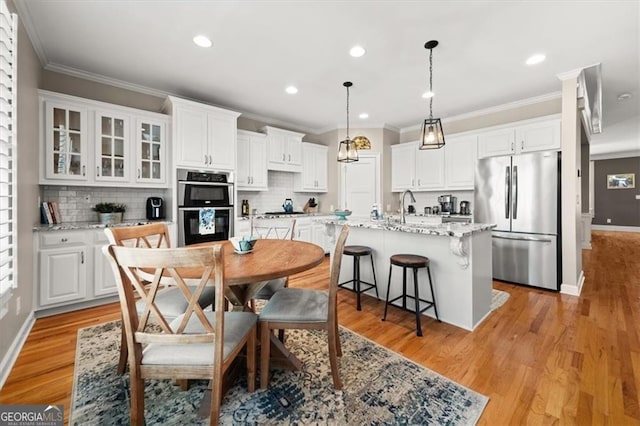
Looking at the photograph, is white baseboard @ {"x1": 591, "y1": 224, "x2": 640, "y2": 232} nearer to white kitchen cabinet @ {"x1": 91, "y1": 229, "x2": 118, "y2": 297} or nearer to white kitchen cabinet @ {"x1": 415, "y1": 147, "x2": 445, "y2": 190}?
white kitchen cabinet @ {"x1": 415, "y1": 147, "x2": 445, "y2": 190}

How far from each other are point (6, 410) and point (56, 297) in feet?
5.44

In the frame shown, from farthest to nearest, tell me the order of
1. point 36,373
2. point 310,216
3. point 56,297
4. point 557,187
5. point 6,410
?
1. point 310,216
2. point 557,187
3. point 56,297
4. point 36,373
5. point 6,410

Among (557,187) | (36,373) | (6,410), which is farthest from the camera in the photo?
(557,187)

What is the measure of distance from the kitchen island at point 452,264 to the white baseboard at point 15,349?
9.54 feet

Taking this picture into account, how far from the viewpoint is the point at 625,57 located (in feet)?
9.82

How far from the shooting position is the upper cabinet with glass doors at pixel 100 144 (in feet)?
9.67

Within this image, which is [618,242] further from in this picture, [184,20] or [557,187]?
[184,20]

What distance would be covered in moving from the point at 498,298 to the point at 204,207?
12.6ft

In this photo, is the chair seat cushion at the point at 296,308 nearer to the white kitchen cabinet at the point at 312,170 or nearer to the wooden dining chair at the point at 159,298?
the wooden dining chair at the point at 159,298

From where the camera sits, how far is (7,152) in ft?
6.12

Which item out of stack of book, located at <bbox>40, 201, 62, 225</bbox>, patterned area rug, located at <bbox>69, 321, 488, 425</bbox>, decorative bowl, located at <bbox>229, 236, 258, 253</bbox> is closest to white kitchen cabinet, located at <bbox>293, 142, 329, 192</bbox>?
stack of book, located at <bbox>40, 201, 62, 225</bbox>

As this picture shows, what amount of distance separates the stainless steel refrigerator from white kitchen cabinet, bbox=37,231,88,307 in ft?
16.3

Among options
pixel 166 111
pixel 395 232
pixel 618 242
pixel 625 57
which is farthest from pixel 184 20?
pixel 618 242

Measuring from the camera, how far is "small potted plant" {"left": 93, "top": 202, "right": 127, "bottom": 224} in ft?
10.7
